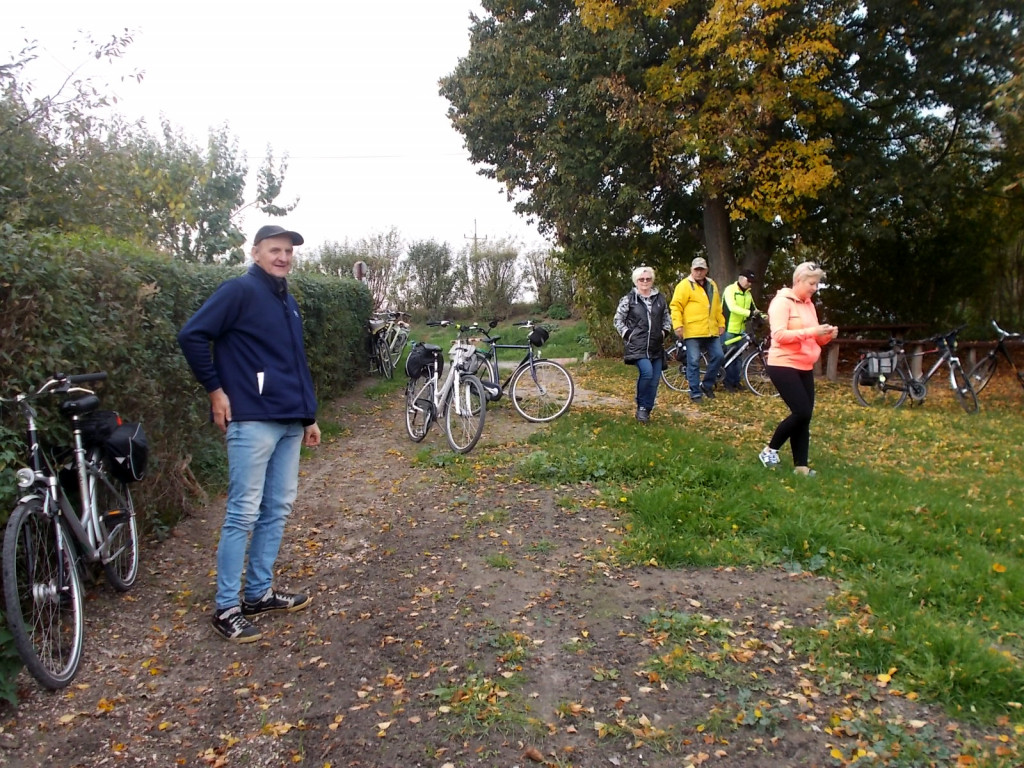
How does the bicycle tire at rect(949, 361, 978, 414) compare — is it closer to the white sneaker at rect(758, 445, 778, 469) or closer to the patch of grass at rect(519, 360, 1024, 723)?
the patch of grass at rect(519, 360, 1024, 723)

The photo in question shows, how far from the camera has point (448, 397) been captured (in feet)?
24.4

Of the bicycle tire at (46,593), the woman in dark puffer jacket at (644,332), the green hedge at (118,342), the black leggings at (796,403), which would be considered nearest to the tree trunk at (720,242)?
the woman in dark puffer jacket at (644,332)

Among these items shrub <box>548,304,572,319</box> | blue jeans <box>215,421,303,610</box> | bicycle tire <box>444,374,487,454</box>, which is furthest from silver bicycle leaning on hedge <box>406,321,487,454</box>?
shrub <box>548,304,572,319</box>

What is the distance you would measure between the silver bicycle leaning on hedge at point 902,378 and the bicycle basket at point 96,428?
358 inches

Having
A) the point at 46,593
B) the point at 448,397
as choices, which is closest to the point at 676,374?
the point at 448,397

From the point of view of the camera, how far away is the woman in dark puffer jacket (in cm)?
805

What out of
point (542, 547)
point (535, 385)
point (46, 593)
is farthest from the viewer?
point (535, 385)

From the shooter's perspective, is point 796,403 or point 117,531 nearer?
point 117,531

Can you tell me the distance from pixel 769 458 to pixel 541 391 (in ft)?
9.96

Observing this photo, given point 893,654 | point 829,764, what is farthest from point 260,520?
point 893,654

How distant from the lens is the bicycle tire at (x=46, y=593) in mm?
2992

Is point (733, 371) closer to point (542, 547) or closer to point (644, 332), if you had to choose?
point (644, 332)

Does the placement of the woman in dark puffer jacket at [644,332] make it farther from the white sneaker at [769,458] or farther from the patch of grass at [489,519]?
the patch of grass at [489,519]

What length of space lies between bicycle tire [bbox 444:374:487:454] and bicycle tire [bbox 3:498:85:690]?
13.5 ft
